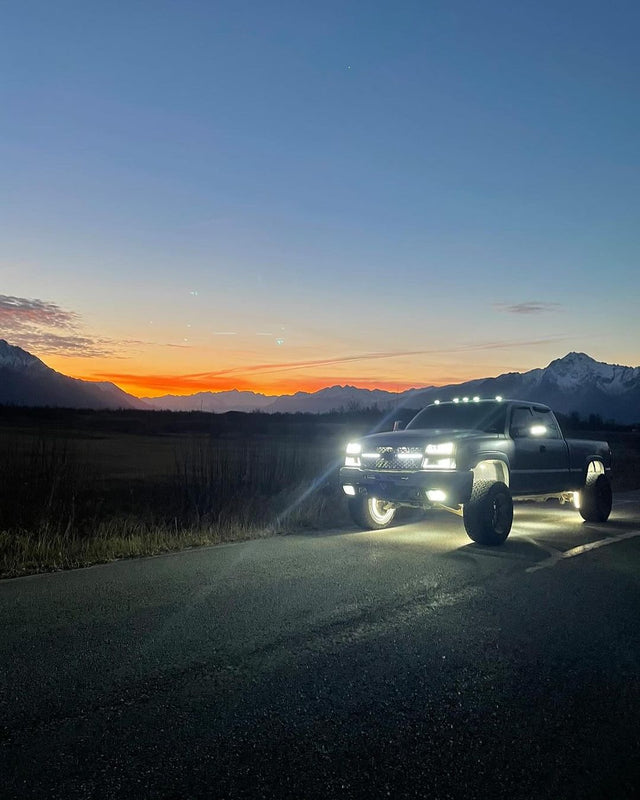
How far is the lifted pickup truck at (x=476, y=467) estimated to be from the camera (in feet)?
34.4

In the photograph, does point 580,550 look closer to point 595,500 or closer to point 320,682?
point 595,500

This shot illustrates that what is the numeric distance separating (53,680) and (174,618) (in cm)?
156

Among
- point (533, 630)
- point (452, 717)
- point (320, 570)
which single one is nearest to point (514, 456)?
point (320, 570)

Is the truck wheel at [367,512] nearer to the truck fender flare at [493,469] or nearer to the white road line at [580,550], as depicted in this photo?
the truck fender flare at [493,469]

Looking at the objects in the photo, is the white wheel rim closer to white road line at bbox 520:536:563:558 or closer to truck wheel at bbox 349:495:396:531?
truck wheel at bbox 349:495:396:531

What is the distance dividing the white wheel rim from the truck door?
2079mm

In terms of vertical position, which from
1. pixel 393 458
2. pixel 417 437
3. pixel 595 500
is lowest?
pixel 595 500

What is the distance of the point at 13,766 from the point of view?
3.49m

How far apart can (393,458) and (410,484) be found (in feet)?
1.82

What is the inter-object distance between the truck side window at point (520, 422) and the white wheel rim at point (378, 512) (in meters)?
2.32

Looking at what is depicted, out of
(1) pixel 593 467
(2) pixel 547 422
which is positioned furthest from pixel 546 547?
(1) pixel 593 467

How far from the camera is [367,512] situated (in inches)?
469

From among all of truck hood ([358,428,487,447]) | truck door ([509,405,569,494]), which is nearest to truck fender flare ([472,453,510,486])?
truck door ([509,405,569,494])

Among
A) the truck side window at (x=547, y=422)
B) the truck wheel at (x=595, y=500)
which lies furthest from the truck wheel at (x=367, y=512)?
the truck wheel at (x=595, y=500)
